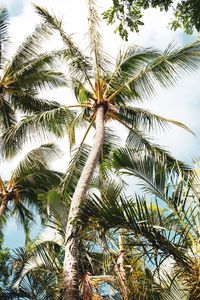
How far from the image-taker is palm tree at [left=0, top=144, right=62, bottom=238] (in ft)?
44.2

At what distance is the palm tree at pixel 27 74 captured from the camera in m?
13.6

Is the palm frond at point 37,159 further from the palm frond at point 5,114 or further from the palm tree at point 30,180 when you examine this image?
the palm frond at point 5,114

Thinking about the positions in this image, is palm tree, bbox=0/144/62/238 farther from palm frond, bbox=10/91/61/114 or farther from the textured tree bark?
palm frond, bbox=10/91/61/114

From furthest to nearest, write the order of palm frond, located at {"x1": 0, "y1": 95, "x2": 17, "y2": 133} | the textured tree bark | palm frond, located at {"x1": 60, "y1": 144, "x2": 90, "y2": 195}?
palm frond, located at {"x1": 0, "y1": 95, "x2": 17, "y2": 133}
the textured tree bark
palm frond, located at {"x1": 60, "y1": 144, "x2": 90, "y2": 195}

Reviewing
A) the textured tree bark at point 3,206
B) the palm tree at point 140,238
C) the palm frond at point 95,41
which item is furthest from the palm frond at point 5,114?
the palm tree at point 140,238

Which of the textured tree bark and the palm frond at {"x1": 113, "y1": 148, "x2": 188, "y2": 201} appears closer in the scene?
the palm frond at {"x1": 113, "y1": 148, "x2": 188, "y2": 201}

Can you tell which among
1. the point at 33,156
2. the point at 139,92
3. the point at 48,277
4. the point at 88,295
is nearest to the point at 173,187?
the point at 88,295

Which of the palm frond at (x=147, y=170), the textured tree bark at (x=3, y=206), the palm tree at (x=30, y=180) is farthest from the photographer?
the palm tree at (x=30, y=180)

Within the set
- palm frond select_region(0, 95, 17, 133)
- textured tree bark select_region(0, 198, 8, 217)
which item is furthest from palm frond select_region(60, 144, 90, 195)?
palm frond select_region(0, 95, 17, 133)

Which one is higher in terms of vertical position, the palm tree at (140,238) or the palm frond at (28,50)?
the palm frond at (28,50)

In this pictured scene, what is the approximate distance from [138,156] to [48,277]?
3886 millimetres

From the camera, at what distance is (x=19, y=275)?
34.4 feet

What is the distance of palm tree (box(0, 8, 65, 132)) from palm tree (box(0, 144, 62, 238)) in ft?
4.98

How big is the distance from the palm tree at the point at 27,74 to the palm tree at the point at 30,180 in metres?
1.52
